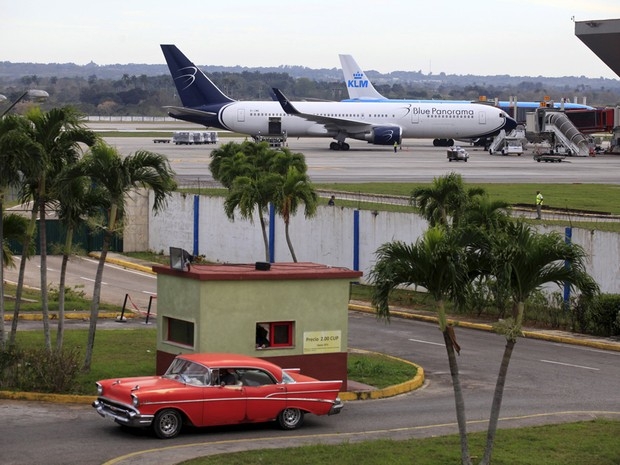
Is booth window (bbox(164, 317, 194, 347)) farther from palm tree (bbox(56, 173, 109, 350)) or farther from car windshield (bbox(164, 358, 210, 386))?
car windshield (bbox(164, 358, 210, 386))

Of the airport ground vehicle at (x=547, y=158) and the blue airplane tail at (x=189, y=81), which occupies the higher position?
the blue airplane tail at (x=189, y=81)

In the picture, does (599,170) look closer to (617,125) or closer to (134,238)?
(617,125)

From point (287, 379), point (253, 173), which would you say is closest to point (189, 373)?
point (287, 379)

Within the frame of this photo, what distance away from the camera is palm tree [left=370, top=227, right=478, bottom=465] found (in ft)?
51.2

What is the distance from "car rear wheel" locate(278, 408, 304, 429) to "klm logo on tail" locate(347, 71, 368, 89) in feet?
420

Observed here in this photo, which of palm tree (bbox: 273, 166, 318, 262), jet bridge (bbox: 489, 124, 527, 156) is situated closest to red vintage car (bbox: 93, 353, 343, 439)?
palm tree (bbox: 273, 166, 318, 262)

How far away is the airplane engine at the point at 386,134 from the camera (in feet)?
309

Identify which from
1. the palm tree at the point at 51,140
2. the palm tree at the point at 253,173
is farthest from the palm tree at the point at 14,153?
the palm tree at the point at 253,173

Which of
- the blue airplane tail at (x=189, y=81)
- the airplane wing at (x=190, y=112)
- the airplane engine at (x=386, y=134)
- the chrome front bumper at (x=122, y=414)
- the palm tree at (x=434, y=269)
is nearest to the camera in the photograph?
the palm tree at (x=434, y=269)

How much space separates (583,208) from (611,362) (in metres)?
21.0

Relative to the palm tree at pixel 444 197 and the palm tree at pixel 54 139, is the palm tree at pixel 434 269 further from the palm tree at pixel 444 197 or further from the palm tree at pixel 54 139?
the palm tree at pixel 444 197

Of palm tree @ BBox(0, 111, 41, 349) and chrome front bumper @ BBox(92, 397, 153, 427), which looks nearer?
chrome front bumper @ BBox(92, 397, 153, 427)

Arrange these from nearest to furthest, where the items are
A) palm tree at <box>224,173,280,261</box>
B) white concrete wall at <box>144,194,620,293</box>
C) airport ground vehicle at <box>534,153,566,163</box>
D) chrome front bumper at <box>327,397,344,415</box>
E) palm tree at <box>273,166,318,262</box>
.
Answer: chrome front bumper at <box>327,397,344,415</box>
white concrete wall at <box>144,194,620,293</box>
palm tree at <box>273,166,318,262</box>
palm tree at <box>224,173,280,261</box>
airport ground vehicle at <box>534,153,566,163</box>

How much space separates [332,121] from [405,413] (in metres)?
75.3
